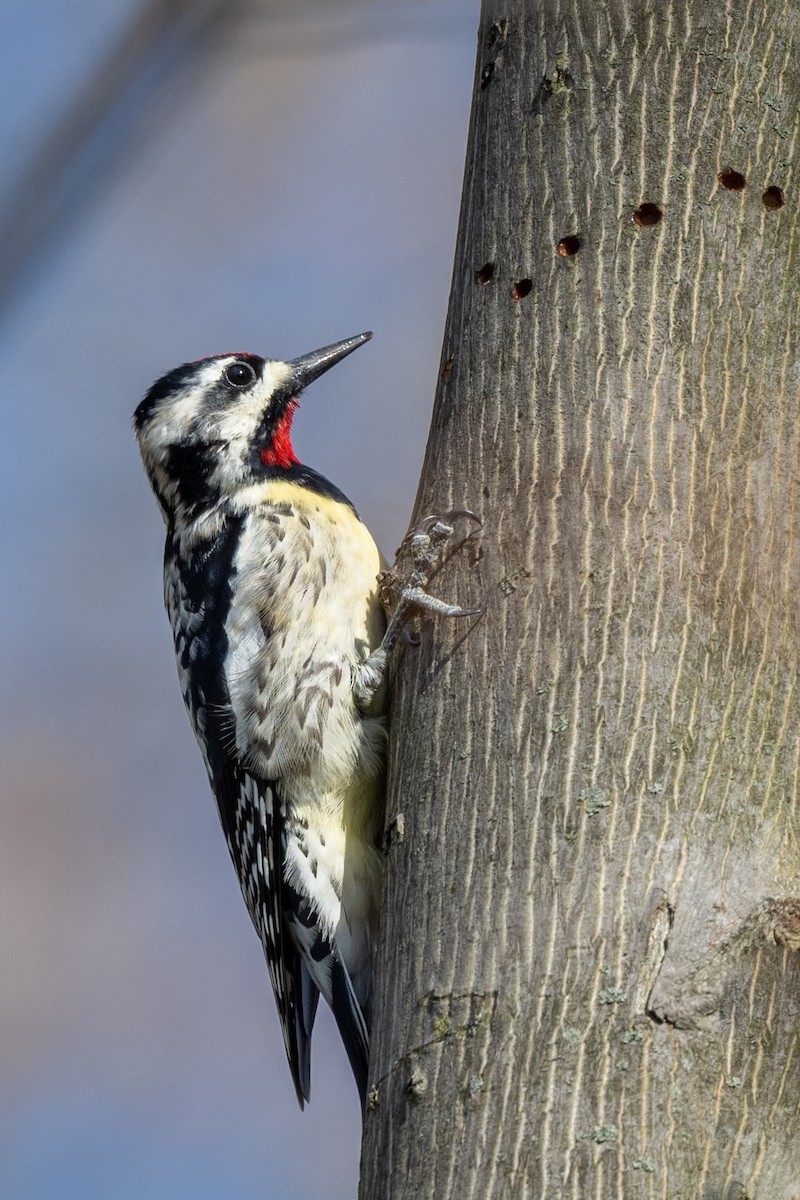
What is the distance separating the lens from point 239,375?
4.47 metres

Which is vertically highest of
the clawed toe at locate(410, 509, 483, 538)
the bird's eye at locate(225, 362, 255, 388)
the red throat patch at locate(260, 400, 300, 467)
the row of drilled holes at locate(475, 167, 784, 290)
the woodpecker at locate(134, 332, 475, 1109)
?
the row of drilled holes at locate(475, 167, 784, 290)

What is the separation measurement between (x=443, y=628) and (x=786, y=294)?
88 centimetres

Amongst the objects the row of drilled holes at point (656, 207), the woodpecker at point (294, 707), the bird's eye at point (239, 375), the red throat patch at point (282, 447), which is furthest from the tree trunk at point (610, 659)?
the bird's eye at point (239, 375)

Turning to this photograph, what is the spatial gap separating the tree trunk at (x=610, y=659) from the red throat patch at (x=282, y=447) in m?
1.44

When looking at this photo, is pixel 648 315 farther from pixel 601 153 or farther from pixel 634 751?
pixel 634 751

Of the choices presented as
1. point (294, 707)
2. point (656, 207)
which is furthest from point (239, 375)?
point (656, 207)

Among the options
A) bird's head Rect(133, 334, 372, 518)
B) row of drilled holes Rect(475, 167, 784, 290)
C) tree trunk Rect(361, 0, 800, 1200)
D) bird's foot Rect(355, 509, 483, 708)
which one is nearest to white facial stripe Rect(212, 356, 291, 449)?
bird's head Rect(133, 334, 372, 518)

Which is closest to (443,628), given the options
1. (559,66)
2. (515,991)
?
(515,991)

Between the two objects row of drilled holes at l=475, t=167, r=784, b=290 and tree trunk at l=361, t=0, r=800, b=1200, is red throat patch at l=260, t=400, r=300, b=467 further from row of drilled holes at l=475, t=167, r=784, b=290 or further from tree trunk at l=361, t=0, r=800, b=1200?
row of drilled holes at l=475, t=167, r=784, b=290

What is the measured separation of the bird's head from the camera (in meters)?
4.23

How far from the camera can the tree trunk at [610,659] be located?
6.54 ft

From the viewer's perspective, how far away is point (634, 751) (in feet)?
7.29

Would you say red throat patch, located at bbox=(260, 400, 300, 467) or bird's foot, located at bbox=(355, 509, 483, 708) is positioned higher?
red throat patch, located at bbox=(260, 400, 300, 467)

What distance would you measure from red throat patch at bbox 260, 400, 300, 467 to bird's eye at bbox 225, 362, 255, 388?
164 mm
